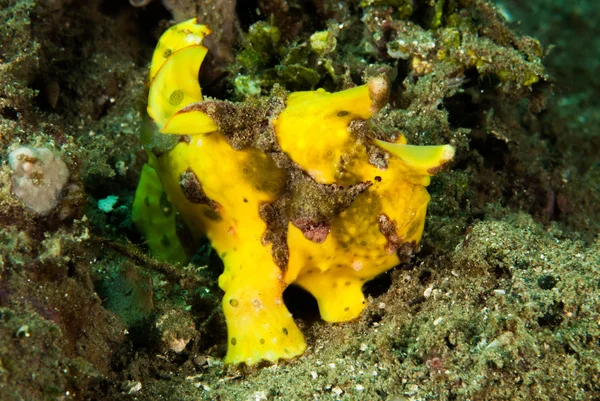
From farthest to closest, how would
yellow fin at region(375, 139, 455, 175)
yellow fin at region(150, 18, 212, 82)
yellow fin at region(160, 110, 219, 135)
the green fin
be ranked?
1. the green fin
2. yellow fin at region(150, 18, 212, 82)
3. yellow fin at region(160, 110, 219, 135)
4. yellow fin at region(375, 139, 455, 175)

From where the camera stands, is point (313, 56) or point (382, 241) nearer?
point (382, 241)

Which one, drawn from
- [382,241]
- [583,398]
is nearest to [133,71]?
[382,241]

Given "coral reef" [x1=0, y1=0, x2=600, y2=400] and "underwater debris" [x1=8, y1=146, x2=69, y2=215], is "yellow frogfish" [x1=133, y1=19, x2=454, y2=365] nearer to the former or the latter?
"coral reef" [x1=0, y1=0, x2=600, y2=400]

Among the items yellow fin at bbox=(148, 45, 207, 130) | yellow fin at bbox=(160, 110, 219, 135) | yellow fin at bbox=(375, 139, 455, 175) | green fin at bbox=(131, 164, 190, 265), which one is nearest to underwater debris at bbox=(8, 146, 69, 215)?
yellow fin at bbox=(160, 110, 219, 135)

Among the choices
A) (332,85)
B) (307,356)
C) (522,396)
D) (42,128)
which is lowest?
(307,356)

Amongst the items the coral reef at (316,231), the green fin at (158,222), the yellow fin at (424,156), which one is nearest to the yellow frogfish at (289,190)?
the yellow fin at (424,156)

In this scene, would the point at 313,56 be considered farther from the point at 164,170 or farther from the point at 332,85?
the point at 164,170

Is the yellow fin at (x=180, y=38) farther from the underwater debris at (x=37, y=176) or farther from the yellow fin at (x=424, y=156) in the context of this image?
the yellow fin at (x=424, y=156)

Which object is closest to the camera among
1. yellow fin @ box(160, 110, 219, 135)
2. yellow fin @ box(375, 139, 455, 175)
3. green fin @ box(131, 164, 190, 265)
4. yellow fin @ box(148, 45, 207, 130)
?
yellow fin @ box(375, 139, 455, 175)
